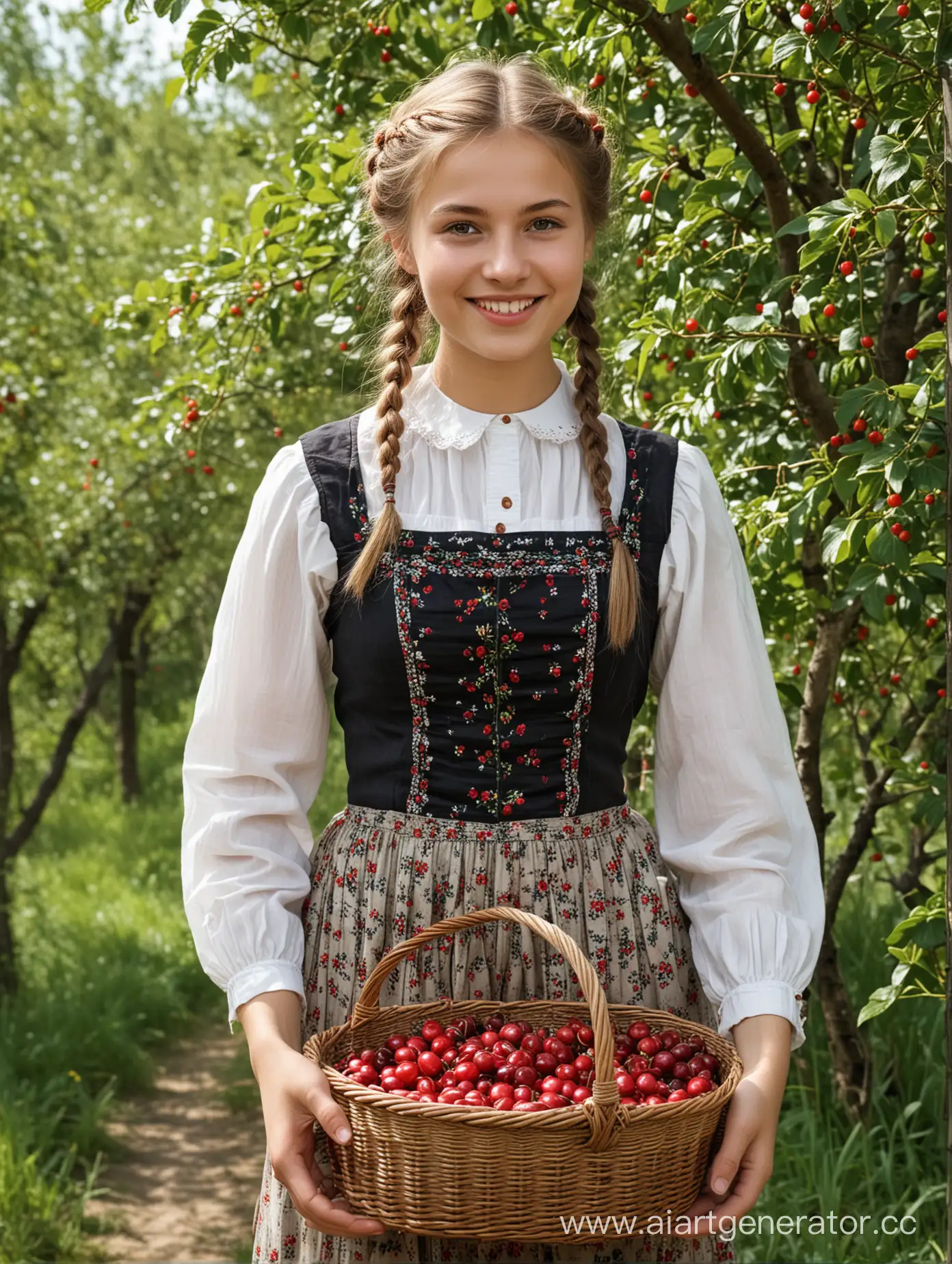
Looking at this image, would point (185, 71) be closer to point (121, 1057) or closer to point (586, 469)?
point (586, 469)

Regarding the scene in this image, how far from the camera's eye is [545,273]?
1.57m

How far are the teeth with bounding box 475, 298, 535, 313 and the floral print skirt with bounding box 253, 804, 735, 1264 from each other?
2.03 ft

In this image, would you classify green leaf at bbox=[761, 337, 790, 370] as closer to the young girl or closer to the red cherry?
the young girl

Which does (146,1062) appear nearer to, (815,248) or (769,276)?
(769,276)

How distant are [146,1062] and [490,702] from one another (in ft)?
13.5

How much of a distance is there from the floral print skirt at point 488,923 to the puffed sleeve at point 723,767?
0.22 ft

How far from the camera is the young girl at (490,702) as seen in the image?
1.56 meters

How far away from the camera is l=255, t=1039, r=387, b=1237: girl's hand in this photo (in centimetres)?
135

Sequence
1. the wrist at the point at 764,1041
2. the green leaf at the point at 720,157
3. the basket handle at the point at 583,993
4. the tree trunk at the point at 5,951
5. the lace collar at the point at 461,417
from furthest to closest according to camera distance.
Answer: the tree trunk at the point at 5,951 → the green leaf at the point at 720,157 → the lace collar at the point at 461,417 → the wrist at the point at 764,1041 → the basket handle at the point at 583,993

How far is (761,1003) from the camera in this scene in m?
1.51

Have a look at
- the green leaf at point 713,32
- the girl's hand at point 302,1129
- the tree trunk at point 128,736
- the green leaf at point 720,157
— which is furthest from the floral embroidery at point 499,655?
the tree trunk at point 128,736

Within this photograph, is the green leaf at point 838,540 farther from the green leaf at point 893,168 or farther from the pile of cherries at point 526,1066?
the pile of cherries at point 526,1066

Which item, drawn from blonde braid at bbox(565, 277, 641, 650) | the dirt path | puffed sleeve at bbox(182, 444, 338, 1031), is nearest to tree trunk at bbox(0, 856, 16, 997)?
the dirt path

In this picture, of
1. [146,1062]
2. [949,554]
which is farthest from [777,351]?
[146,1062]
